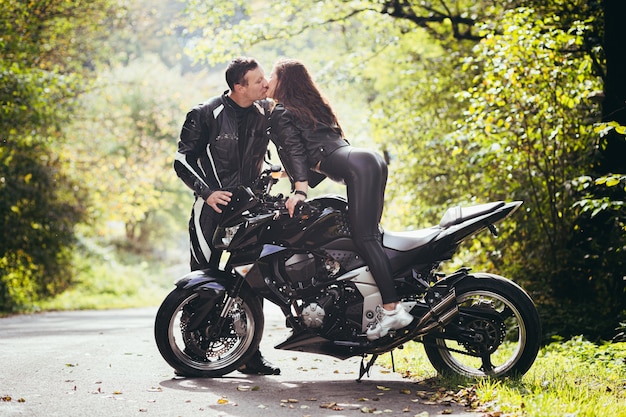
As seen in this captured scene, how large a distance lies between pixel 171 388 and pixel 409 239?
6.45 ft

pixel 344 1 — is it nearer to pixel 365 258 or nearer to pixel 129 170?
pixel 365 258

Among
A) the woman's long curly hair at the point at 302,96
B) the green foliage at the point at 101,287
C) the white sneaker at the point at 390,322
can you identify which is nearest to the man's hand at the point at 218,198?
the woman's long curly hair at the point at 302,96

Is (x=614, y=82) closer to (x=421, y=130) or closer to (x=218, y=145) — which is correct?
(x=218, y=145)

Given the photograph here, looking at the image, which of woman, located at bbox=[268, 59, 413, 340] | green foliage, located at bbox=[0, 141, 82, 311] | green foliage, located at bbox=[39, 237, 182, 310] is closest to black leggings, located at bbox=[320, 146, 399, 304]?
woman, located at bbox=[268, 59, 413, 340]

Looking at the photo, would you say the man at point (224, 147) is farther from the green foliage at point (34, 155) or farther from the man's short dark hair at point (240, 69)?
the green foliage at point (34, 155)

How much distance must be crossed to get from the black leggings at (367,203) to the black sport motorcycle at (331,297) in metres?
0.09

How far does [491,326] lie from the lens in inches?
223

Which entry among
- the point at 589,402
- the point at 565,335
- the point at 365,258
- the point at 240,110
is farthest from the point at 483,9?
the point at 589,402

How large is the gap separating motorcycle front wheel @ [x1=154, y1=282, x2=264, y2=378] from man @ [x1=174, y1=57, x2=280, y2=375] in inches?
12.9

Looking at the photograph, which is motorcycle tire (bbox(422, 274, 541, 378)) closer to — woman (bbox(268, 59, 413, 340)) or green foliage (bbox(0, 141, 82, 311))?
woman (bbox(268, 59, 413, 340))

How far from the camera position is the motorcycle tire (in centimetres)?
549

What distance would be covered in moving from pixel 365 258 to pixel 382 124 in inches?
368

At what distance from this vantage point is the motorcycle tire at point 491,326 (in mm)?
5492

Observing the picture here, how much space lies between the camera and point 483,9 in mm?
13953
